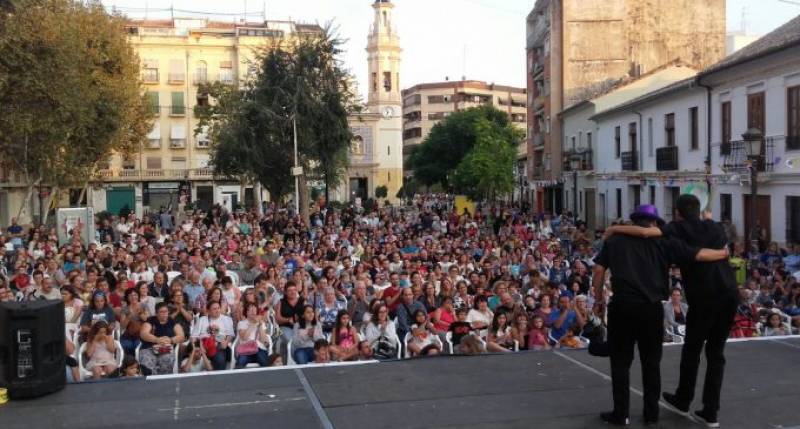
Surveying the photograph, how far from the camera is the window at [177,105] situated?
59.4 metres

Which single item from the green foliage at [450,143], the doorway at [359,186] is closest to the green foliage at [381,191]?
the doorway at [359,186]

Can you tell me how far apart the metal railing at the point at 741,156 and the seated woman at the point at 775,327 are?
1017 centimetres

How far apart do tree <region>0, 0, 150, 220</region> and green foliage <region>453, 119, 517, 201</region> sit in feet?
56.4

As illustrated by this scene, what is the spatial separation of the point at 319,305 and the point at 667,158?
65.8ft

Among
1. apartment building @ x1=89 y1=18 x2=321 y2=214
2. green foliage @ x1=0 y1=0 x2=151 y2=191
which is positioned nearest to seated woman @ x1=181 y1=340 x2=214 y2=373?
green foliage @ x1=0 y1=0 x2=151 y2=191

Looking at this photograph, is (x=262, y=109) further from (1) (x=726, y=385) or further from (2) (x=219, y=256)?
(1) (x=726, y=385)

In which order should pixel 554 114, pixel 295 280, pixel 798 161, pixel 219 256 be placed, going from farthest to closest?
pixel 554 114 → pixel 798 161 → pixel 219 256 → pixel 295 280

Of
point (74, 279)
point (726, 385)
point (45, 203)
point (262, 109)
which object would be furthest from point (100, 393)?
point (45, 203)

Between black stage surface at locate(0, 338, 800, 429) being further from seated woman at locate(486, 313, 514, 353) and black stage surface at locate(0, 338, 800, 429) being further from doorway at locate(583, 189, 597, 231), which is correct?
doorway at locate(583, 189, 597, 231)

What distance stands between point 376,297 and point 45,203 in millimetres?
28655

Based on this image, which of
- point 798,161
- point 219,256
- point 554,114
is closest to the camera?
point 219,256

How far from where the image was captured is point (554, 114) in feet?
143

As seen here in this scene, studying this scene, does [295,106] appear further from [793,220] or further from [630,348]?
[630,348]

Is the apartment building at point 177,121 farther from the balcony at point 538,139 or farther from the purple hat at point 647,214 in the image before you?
the purple hat at point 647,214
